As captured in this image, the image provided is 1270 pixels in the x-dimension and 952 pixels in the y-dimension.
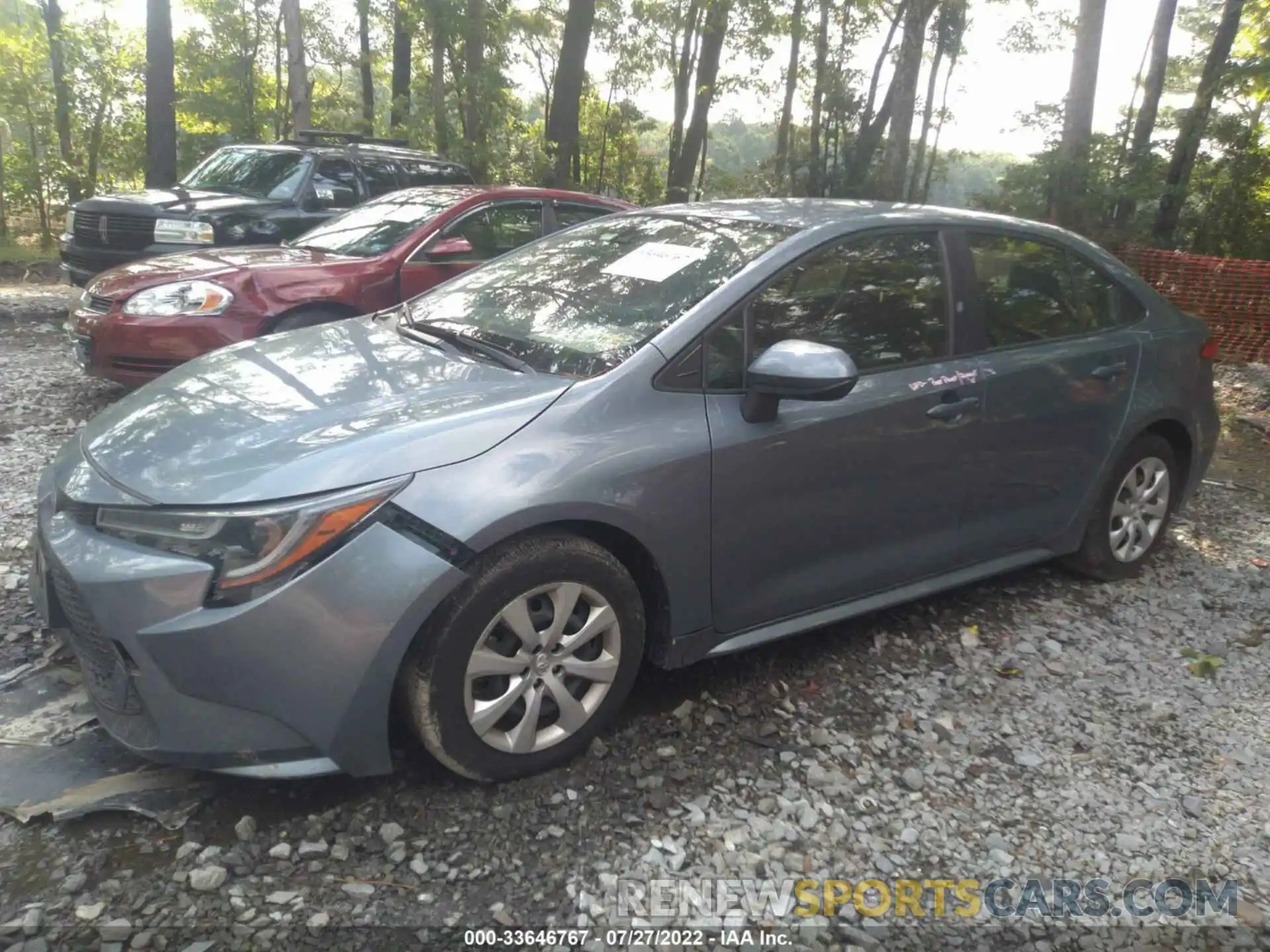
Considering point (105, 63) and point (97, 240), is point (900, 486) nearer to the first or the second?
point (97, 240)

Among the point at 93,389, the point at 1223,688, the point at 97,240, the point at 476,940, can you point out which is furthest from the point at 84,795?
the point at 97,240

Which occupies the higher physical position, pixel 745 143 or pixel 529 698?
pixel 745 143

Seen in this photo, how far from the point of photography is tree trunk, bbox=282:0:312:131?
14891 millimetres

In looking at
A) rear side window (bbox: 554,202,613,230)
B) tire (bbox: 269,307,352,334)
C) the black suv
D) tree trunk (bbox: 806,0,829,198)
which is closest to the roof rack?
the black suv

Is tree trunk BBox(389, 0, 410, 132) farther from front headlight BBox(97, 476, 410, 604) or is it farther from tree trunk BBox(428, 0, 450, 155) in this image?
front headlight BBox(97, 476, 410, 604)

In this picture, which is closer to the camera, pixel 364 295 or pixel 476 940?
pixel 476 940

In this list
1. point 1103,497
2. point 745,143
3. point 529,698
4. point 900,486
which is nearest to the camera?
point 529,698

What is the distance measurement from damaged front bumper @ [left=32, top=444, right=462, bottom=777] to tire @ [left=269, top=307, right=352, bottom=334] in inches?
138

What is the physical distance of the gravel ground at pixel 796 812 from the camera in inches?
90.2

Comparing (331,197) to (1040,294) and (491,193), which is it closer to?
(491,193)

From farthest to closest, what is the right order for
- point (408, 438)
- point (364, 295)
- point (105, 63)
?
point (105, 63) → point (364, 295) → point (408, 438)

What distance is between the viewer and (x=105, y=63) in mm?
18609

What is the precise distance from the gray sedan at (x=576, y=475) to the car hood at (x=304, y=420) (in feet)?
0.04

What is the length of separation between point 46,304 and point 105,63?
11143mm
